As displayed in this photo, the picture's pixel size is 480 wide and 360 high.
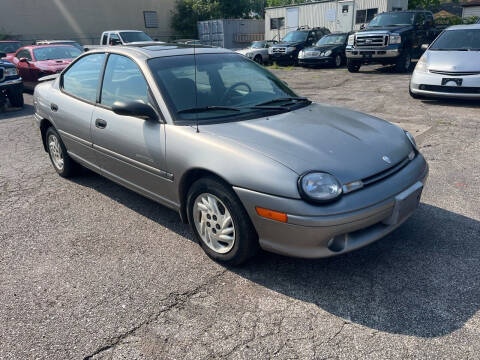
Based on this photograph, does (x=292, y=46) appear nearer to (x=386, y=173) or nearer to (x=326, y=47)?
(x=326, y=47)

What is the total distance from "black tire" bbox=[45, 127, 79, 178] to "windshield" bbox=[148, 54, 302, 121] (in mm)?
1927

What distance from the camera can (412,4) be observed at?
35.8 meters

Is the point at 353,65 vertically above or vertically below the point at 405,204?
above

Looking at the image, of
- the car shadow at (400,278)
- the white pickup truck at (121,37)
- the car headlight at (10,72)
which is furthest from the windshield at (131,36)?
the car shadow at (400,278)

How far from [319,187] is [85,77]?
3.05 metres

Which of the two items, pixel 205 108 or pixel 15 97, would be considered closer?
pixel 205 108

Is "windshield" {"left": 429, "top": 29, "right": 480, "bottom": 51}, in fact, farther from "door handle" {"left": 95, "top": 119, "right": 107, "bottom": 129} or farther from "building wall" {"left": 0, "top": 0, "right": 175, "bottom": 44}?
"building wall" {"left": 0, "top": 0, "right": 175, "bottom": 44}

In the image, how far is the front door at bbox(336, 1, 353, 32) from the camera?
24.1 m

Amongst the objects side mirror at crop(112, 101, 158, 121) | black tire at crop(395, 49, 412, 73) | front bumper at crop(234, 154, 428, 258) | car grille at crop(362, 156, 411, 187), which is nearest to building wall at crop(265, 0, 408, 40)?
black tire at crop(395, 49, 412, 73)

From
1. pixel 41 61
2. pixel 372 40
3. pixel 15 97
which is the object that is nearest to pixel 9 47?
pixel 41 61

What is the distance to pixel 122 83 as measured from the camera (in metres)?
3.85

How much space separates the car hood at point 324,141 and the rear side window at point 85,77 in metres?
1.68

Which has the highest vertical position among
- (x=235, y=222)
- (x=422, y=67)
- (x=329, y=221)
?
(x=422, y=67)

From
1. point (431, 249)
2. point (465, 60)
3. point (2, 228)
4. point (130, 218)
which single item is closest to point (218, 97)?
point (130, 218)
